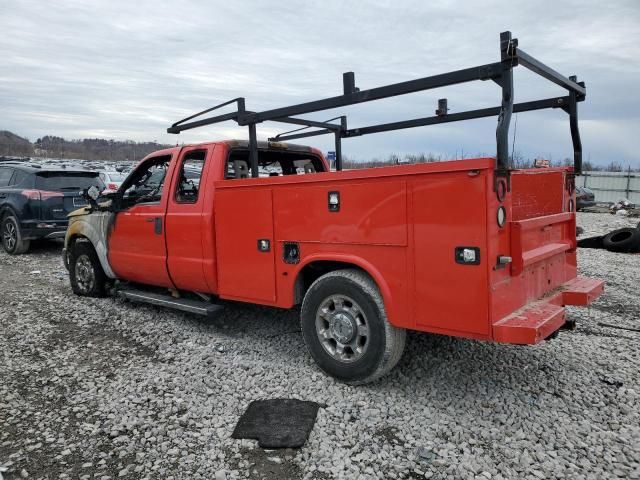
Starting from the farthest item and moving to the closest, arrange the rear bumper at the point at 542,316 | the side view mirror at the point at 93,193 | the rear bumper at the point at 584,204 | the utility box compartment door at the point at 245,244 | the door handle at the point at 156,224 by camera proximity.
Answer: the rear bumper at the point at 584,204 < the side view mirror at the point at 93,193 < the door handle at the point at 156,224 < the utility box compartment door at the point at 245,244 < the rear bumper at the point at 542,316

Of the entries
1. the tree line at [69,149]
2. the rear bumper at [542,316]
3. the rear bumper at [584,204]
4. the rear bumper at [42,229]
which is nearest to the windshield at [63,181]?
the rear bumper at [42,229]

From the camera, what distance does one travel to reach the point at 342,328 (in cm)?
396

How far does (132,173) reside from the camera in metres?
6.12

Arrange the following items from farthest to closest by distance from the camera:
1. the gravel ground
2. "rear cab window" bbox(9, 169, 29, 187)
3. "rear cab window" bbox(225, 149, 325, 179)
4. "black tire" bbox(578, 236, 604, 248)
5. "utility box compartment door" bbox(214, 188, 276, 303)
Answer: "black tire" bbox(578, 236, 604, 248)
"rear cab window" bbox(9, 169, 29, 187)
"rear cab window" bbox(225, 149, 325, 179)
"utility box compartment door" bbox(214, 188, 276, 303)
the gravel ground

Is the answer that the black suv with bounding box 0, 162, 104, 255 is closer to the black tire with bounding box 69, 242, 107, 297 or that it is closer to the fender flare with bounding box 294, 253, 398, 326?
the black tire with bounding box 69, 242, 107, 297

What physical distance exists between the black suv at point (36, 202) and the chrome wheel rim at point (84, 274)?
3665mm

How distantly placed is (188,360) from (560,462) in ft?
10.3

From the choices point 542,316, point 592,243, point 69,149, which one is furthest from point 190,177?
point 69,149

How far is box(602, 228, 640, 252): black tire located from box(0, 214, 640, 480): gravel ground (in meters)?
4.95

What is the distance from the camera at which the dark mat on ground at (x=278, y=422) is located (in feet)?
10.7

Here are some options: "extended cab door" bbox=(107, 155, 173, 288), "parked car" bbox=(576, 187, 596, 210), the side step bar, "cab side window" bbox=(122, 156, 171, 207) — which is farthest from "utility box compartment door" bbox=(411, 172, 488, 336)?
"parked car" bbox=(576, 187, 596, 210)

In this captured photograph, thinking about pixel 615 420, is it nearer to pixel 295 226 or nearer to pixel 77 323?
pixel 295 226

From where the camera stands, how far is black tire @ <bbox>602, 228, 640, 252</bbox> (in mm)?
10009

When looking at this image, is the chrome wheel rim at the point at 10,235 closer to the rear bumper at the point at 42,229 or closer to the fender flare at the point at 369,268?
the rear bumper at the point at 42,229
